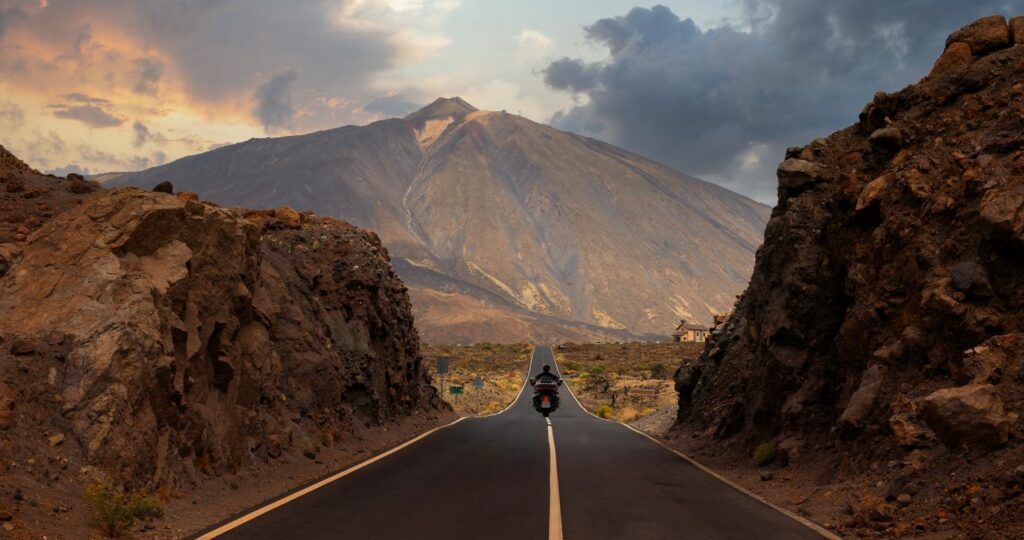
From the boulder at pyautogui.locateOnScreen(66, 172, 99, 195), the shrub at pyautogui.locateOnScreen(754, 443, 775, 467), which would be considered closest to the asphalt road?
the shrub at pyautogui.locateOnScreen(754, 443, 775, 467)

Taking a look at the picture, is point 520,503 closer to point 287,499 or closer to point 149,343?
point 287,499

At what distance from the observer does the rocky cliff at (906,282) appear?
12.8 meters

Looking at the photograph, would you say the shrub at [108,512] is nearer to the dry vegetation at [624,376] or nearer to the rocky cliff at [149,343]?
the rocky cliff at [149,343]

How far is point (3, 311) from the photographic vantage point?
1237cm

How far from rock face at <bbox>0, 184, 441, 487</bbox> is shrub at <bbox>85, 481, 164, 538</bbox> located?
63cm

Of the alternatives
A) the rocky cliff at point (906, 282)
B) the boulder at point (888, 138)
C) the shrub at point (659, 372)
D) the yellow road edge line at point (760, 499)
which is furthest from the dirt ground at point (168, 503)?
the shrub at point (659, 372)

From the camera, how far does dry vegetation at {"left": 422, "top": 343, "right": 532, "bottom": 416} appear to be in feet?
191

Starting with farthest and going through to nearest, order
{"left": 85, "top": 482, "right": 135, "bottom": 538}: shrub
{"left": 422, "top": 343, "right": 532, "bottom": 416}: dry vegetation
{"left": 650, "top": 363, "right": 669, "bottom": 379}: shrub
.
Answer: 1. {"left": 650, "top": 363, "right": 669, "bottom": 379}: shrub
2. {"left": 422, "top": 343, "right": 532, "bottom": 416}: dry vegetation
3. {"left": 85, "top": 482, "right": 135, "bottom": 538}: shrub

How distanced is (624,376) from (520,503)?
72.0m

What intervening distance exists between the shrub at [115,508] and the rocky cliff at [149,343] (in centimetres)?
56

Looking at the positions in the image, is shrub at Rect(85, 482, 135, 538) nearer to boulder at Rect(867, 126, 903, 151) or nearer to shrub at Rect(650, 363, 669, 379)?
boulder at Rect(867, 126, 903, 151)

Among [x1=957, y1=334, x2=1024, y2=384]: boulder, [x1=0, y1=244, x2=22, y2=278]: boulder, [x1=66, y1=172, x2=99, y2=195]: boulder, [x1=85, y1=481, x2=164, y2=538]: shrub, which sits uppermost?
[x1=66, y1=172, x2=99, y2=195]: boulder

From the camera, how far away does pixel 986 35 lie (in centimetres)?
1788

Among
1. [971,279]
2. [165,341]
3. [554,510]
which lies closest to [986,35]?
[971,279]
